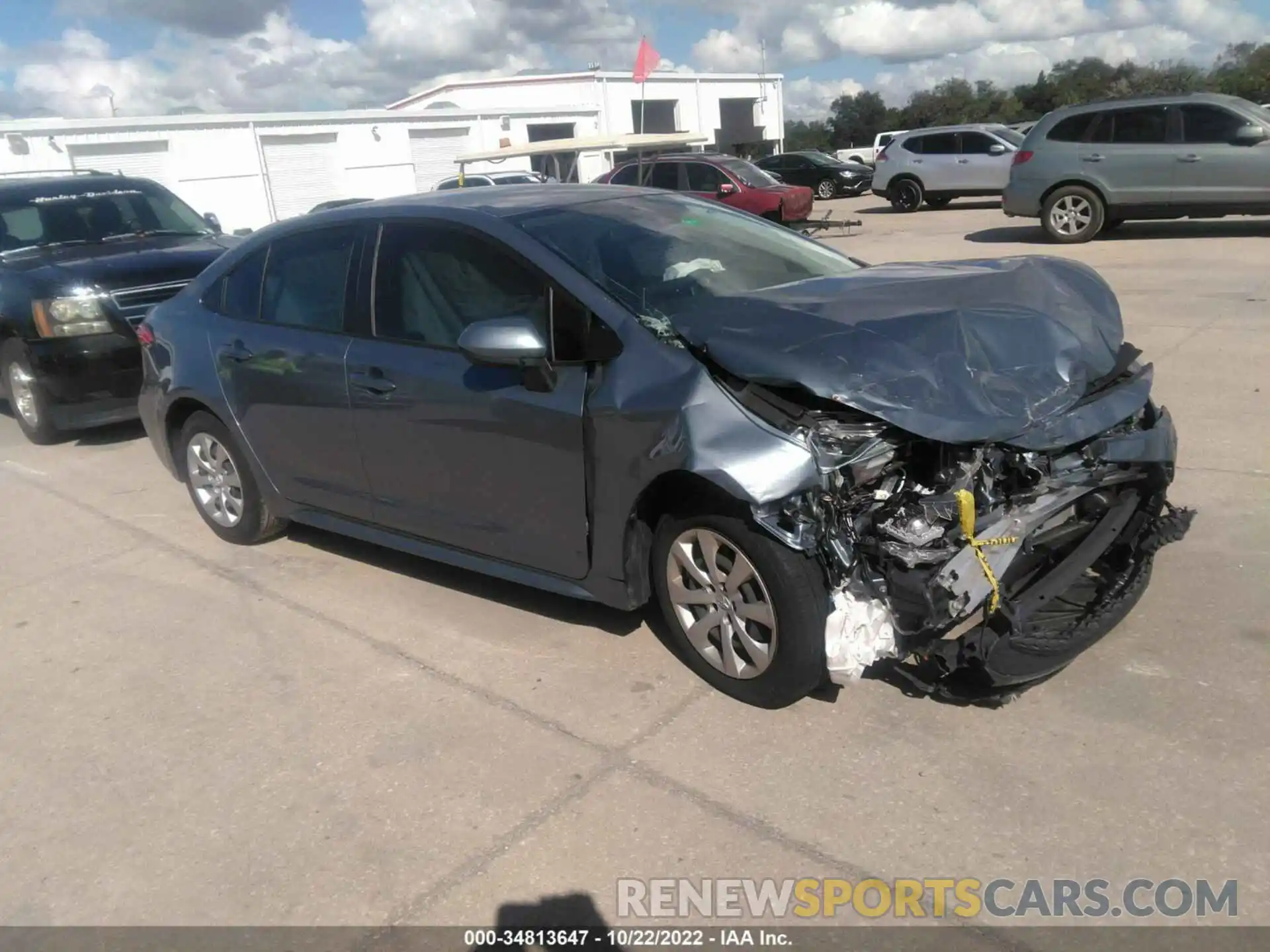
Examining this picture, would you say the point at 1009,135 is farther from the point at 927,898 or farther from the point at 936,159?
the point at 927,898

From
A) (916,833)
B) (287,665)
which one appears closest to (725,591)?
(916,833)

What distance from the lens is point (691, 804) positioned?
10.2ft

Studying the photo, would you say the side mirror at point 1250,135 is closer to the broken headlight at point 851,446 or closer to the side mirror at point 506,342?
the broken headlight at point 851,446

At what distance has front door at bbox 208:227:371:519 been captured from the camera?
454cm

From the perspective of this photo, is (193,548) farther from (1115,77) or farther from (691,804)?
(1115,77)

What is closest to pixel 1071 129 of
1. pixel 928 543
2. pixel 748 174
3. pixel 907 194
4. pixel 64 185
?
pixel 748 174

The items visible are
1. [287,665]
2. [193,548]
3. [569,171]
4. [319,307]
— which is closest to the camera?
[287,665]

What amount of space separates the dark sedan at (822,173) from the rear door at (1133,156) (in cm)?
1368

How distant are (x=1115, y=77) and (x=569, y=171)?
43.2 meters

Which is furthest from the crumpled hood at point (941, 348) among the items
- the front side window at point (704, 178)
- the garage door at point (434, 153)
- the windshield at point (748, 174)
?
the garage door at point (434, 153)

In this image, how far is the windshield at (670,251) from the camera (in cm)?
385

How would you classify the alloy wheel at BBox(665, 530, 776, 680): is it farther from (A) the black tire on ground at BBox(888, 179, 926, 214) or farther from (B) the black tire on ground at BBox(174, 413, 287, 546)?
(A) the black tire on ground at BBox(888, 179, 926, 214)

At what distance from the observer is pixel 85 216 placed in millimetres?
8648

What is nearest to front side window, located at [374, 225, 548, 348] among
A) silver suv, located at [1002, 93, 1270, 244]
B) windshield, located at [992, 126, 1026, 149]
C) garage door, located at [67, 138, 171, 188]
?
silver suv, located at [1002, 93, 1270, 244]
